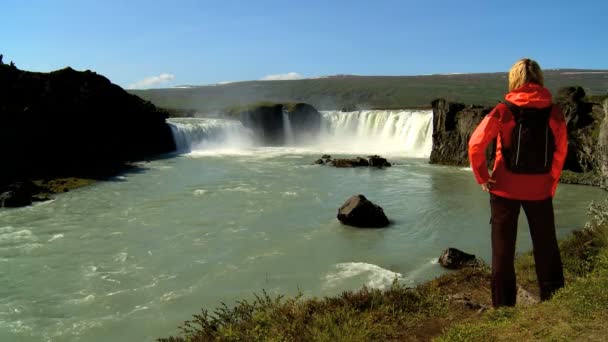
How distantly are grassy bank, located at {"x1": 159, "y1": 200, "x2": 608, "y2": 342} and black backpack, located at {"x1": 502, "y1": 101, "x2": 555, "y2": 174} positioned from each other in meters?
1.61

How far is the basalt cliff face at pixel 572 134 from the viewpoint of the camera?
11.8m

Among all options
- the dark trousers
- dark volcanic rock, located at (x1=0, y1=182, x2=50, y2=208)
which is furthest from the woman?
dark volcanic rock, located at (x1=0, y1=182, x2=50, y2=208)

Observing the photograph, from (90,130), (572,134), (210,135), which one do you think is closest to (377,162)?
(572,134)

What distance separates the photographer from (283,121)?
62.5 meters

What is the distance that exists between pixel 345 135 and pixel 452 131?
22392 millimetres

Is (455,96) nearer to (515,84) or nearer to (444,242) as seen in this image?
(444,242)

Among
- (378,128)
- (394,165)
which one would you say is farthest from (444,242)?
(378,128)

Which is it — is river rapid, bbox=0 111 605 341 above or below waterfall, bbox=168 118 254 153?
below

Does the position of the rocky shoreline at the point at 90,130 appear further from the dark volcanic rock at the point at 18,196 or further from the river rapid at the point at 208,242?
the river rapid at the point at 208,242

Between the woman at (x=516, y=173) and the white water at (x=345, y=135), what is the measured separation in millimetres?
39948

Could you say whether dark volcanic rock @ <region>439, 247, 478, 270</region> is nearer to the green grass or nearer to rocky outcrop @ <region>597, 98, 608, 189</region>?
rocky outcrop @ <region>597, 98, 608, 189</region>

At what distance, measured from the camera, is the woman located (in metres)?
5.19

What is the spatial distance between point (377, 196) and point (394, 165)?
13.8 m

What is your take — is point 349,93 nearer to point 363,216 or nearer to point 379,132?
point 379,132
